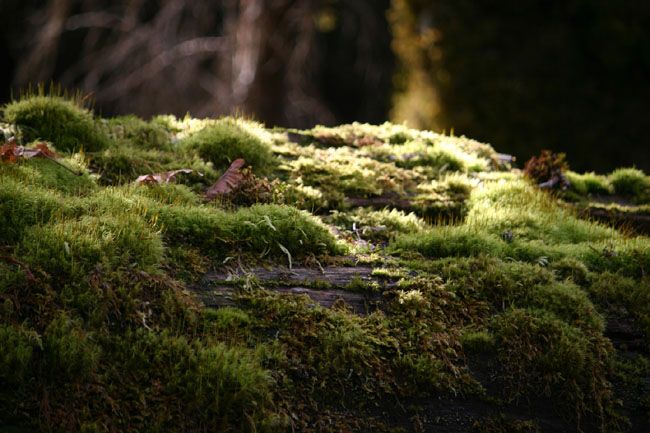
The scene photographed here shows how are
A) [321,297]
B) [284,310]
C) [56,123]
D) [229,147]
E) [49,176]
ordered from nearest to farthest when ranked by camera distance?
[284,310] < [321,297] < [49,176] < [56,123] < [229,147]

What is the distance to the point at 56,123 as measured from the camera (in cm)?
502

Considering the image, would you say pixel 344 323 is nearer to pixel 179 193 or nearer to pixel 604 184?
pixel 179 193

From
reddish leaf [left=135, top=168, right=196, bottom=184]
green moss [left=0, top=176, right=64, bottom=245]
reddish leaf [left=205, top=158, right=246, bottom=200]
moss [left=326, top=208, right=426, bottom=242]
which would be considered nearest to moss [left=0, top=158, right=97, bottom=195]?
green moss [left=0, top=176, right=64, bottom=245]

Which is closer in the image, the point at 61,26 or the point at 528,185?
the point at 528,185

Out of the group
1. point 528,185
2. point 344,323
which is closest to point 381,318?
point 344,323

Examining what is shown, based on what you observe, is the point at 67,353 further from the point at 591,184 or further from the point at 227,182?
the point at 591,184

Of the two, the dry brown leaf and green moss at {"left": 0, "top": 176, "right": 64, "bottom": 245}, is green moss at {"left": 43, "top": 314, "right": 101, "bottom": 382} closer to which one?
green moss at {"left": 0, "top": 176, "right": 64, "bottom": 245}

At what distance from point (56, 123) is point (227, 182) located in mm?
1552

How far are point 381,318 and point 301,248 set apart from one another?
818 millimetres

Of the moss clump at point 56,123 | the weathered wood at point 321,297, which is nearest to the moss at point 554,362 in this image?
the weathered wood at point 321,297

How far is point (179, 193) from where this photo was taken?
4.34 meters

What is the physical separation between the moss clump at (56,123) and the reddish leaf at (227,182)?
1158mm

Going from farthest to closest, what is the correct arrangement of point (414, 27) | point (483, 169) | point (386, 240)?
point (414, 27) → point (483, 169) → point (386, 240)

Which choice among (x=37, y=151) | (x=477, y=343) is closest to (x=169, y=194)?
(x=37, y=151)
